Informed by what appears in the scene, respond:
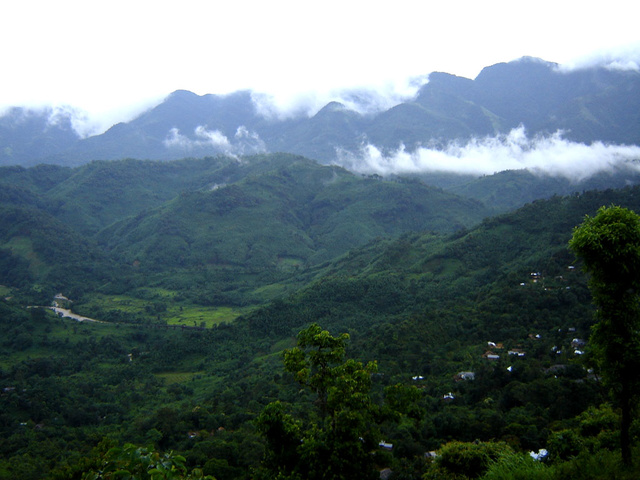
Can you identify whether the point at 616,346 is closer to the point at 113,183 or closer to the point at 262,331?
the point at 262,331

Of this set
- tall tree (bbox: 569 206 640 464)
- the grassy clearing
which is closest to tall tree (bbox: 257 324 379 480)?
tall tree (bbox: 569 206 640 464)

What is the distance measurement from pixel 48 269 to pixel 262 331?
253 feet

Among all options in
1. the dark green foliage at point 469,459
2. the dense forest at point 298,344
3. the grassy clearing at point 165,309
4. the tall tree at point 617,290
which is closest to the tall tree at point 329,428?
the dense forest at point 298,344

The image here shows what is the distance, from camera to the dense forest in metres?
13.6

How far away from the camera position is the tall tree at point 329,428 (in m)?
12.4

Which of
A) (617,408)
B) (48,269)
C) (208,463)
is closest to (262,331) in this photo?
(208,463)

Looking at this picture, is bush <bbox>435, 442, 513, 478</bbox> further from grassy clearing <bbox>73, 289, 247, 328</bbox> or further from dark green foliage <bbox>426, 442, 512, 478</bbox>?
grassy clearing <bbox>73, 289, 247, 328</bbox>

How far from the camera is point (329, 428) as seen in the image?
12875mm

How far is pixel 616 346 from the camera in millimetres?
11523

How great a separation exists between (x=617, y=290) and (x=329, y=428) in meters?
8.54

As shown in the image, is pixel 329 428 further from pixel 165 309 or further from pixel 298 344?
pixel 165 309

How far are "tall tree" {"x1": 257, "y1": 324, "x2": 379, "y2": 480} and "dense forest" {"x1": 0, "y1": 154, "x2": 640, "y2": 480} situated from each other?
0.21 feet

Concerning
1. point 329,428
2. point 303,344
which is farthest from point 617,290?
point 303,344

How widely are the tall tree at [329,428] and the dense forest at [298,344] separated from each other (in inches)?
2.5
